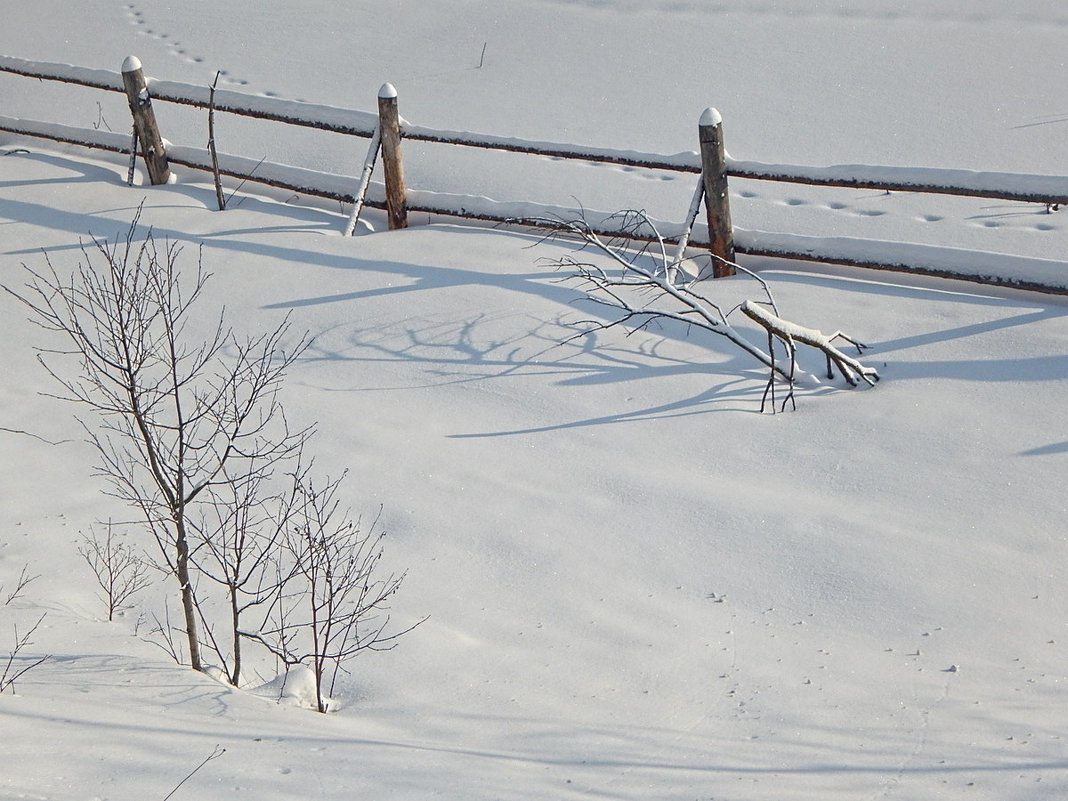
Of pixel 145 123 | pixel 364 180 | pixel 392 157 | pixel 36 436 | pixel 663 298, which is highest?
pixel 145 123

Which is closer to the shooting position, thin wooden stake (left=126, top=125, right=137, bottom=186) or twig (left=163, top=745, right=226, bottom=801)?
twig (left=163, top=745, right=226, bottom=801)

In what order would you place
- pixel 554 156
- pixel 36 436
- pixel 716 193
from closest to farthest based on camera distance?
A: 1. pixel 36 436
2. pixel 716 193
3. pixel 554 156

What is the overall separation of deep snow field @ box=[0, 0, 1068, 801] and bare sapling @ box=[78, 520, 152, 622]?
76mm

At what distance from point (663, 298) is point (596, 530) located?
222 centimetres

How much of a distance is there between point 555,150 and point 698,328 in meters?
1.68

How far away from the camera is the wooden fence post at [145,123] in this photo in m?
7.72

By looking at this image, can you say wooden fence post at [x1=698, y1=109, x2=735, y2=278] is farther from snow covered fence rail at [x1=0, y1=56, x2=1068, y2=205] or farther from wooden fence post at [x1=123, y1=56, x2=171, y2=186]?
wooden fence post at [x1=123, y1=56, x2=171, y2=186]

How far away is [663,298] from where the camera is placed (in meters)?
5.97

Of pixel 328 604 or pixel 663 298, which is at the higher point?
pixel 663 298

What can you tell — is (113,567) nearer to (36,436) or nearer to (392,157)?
(36,436)

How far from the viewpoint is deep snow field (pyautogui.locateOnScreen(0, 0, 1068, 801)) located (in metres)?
2.73

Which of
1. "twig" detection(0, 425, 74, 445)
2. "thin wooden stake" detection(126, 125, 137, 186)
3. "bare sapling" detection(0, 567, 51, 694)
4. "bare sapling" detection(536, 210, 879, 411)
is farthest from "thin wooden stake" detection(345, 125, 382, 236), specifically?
"bare sapling" detection(0, 567, 51, 694)

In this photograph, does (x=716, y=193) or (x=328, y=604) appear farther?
(x=716, y=193)

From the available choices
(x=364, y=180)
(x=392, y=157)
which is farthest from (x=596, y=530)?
(x=364, y=180)
